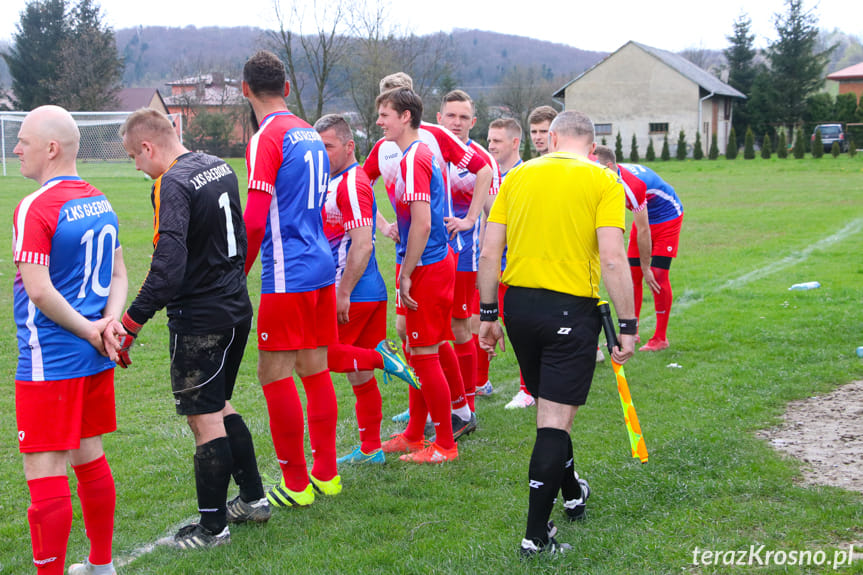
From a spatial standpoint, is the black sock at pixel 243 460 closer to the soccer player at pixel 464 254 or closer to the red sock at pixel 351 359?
the red sock at pixel 351 359

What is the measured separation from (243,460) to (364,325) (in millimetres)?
1440

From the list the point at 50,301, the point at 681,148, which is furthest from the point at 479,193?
the point at 681,148

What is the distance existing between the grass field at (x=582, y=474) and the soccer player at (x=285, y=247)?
0.54 m

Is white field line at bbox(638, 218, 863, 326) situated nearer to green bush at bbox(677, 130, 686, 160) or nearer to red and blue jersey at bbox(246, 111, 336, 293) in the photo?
red and blue jersey at bbox(246, 111, 336, 293)

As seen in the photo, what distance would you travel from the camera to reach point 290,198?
4.17 m

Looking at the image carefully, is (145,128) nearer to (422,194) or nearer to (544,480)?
(422,194)

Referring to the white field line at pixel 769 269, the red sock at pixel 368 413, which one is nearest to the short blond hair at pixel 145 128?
the red sock at pixel 368 413

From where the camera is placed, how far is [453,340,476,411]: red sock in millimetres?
6109

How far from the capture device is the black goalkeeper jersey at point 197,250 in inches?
139

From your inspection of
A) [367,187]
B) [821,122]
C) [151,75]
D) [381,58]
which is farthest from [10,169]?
[151,75]

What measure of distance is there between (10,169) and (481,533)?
37.6m

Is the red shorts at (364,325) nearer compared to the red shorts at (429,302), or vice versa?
the red shorts at (429,302)

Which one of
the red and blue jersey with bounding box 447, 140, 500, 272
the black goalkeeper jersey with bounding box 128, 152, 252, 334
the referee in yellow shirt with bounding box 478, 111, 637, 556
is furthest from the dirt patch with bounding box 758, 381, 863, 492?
the black goalkeeper jersey with bounding box 128, 152, 252, 334

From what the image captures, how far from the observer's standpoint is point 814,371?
711 centimetres
